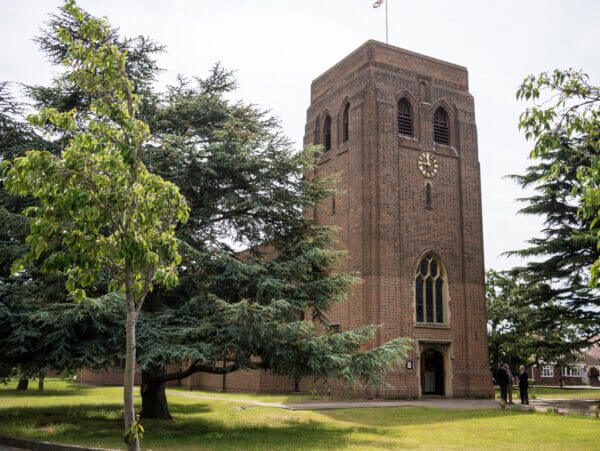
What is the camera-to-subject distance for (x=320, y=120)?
105 ft

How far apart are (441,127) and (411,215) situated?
5873 mm

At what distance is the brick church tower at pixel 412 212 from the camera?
2595 centimetres

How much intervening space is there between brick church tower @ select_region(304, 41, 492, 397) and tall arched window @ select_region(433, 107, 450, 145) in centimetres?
6

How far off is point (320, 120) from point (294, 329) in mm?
20455

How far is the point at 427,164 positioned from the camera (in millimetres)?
28578

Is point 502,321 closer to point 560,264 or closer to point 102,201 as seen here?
point 560,264

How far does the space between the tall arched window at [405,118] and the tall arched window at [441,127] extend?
1593 mm

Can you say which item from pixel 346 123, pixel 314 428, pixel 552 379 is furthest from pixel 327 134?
pixel 552 379

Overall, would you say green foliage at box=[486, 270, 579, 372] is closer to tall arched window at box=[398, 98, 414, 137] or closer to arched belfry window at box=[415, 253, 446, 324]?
arched belfry window at box=[415, 253, 446, 324]

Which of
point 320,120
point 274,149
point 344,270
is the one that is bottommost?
point 344,270

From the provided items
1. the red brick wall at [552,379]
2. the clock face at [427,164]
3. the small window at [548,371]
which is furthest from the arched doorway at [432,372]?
the small window at [548,371]

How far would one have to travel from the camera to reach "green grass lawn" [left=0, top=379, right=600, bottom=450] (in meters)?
12.2

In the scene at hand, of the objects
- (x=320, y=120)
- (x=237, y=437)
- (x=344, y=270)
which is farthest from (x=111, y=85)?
(x=320, y=120)

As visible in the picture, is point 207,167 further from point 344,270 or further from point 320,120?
point 320,120
